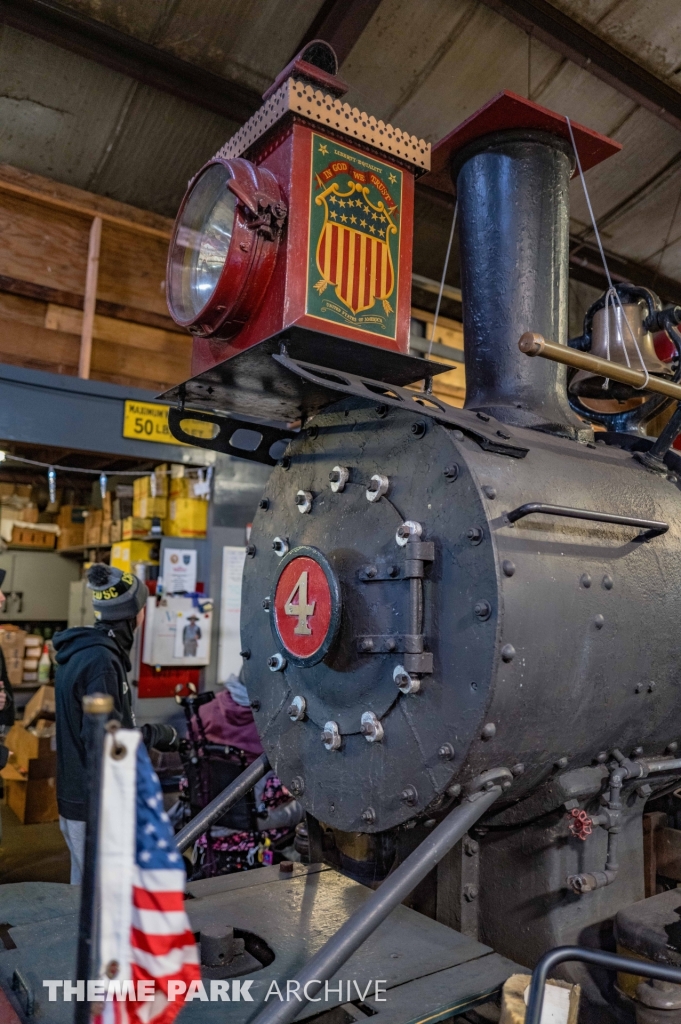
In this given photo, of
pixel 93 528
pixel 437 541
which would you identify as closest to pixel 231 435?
pixel 437 541

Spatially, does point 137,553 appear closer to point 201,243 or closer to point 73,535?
point 73,535

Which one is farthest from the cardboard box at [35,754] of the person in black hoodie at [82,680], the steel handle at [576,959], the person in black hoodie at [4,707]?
the steel handle at [576,959]

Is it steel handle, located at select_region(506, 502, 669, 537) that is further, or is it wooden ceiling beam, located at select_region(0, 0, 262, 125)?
wooden ceiling beam, located at select_region(0, 0, 262, 125)

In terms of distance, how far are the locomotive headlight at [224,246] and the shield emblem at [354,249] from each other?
14cm

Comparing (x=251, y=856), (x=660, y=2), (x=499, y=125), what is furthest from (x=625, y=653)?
(x=660, y=2)

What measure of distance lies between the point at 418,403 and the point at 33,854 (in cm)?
457

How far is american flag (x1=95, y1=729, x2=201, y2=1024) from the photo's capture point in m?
1.10

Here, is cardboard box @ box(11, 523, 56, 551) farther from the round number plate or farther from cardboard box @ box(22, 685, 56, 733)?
the round number plate

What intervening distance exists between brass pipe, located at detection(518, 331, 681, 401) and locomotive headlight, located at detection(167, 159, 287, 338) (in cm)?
73

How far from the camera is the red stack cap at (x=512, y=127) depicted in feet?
7.89

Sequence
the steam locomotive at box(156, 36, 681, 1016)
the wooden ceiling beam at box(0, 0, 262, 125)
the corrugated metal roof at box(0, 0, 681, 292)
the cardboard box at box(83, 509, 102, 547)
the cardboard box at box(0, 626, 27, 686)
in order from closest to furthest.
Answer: the steam locomotive at box(156, 36, 681, 1016) → the wooden ceiling beam at box(0, 0, 262, 125) → the corrugated metal roof at box(0, 0, 681, 292) → the cardboard box at box(83, 509, 102, 547) → the cardboard box at box(0, 626, 27, 686)

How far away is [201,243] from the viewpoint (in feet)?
7.67

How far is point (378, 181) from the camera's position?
7.17 ft

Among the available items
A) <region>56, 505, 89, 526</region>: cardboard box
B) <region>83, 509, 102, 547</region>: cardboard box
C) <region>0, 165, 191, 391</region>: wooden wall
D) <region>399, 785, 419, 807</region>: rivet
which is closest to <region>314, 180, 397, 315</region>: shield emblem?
<region>399, 785, 419, 807</region>: rivet
